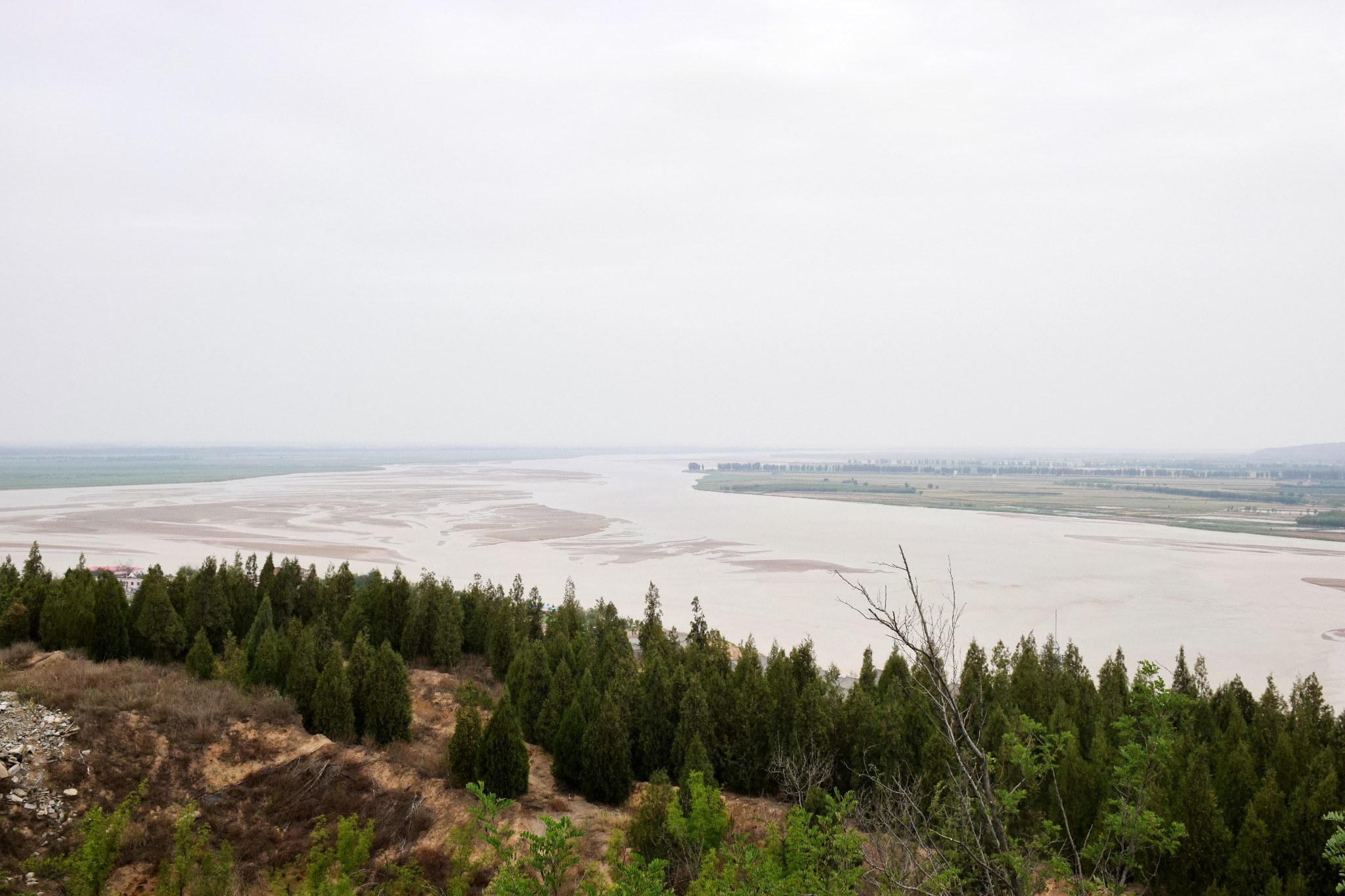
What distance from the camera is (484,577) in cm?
3806

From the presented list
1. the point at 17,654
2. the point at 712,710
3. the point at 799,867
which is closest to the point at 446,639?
the point at 712,710

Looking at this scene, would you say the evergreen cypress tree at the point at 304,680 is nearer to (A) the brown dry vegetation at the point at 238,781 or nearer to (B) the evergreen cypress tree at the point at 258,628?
(A) the brown dry vegetation at the point at 238,781

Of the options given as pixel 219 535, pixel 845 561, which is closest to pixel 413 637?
pixel 845 561

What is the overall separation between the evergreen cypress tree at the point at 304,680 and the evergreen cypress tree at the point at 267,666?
0.74 meters

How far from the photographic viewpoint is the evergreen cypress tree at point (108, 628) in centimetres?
1811

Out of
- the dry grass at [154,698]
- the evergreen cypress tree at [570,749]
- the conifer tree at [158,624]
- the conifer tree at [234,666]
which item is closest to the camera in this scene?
Result: the dry grass at [154,698]

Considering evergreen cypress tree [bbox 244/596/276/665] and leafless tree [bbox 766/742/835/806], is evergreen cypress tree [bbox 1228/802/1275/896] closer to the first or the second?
leafless tree [bbox 766/742/835/806]

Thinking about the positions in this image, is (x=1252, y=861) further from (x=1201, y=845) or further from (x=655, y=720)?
(x=655, y=720)

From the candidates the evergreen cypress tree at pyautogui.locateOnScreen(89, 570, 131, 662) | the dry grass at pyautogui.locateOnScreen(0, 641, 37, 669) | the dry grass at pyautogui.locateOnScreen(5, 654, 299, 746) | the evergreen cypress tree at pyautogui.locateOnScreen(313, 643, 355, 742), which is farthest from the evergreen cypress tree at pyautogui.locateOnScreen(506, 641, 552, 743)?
the dry grass at pyautogui.locateOnScreen(0, 641, 37, 669)

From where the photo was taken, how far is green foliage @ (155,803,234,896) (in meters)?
9.68

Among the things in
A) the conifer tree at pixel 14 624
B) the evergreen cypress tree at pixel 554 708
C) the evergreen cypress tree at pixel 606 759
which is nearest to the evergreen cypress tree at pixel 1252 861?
the evergreen cypress tree at pixel 606 759

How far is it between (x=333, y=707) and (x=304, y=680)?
3.71 feet

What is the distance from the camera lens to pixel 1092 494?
91.5m

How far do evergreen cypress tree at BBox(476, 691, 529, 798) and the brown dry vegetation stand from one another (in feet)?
1.29
